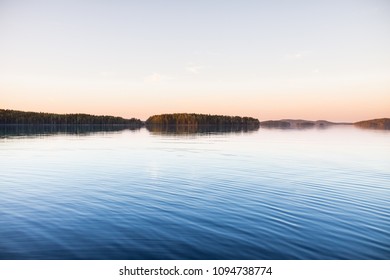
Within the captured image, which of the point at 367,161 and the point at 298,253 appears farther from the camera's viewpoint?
the point at 367,161

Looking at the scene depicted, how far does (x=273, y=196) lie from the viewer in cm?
2388

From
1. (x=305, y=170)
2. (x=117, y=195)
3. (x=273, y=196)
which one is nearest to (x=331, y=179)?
(x=305, y=170)

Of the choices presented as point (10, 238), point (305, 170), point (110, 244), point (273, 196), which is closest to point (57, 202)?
point (10, 238)

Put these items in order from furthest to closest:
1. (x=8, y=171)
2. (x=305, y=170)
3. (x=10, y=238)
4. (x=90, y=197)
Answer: (x=305, y=170)
(x=8, y=171)
(x=90, y=197)
(x=10, y=238)

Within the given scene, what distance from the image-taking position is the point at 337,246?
46.3ft

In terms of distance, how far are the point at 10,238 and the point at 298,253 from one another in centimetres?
1371

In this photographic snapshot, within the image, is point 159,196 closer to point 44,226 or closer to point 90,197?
point 90,197

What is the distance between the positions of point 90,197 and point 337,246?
1760 centimetres

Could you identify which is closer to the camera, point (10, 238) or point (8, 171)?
point (10, 238)
